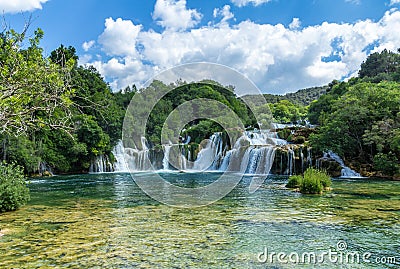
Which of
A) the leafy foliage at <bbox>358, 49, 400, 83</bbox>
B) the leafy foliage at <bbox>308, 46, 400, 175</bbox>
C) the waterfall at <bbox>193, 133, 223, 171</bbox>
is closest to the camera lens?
the leafy foliage at <bbox>308, 46, 400, 175</bbox>

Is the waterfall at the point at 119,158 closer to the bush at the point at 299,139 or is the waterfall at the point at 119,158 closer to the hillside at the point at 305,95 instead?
the bush at the point at 299,139

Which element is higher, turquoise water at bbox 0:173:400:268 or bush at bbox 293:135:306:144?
bush at bbox 293:135:306:144

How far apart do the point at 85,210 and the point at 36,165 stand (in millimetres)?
19055

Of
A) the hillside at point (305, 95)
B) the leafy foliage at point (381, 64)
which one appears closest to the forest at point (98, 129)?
the leafy foliage at point (381, 64)

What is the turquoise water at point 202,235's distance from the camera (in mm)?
5273

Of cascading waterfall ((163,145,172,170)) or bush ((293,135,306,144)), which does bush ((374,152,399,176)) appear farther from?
cascading waterfall ((163,145,172,170))

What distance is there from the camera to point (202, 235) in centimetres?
676

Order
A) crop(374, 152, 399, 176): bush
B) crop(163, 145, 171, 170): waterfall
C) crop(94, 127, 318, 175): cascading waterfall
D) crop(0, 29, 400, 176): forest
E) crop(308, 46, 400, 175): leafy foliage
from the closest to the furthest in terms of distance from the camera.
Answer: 1. crop(0, 29, 400, 176): forest
2. crop(374, 152, 399, 176): bush
3. crop(308, 46, 400, 175): leafy foliage
4. crop(94, 127, 318, 175): cascading waterfall
5. crop(163, 145, 171, 170): waterfall

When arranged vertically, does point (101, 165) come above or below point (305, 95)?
below

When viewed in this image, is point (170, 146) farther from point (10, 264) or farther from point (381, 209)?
point (10, 264)

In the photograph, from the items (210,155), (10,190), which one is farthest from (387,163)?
(10,190)

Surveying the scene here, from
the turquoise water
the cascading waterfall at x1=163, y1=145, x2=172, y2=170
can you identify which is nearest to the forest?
the turquoise water

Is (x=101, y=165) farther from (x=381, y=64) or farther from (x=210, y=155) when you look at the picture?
(x=381, y=64)

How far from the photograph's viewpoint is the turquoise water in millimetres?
5273
